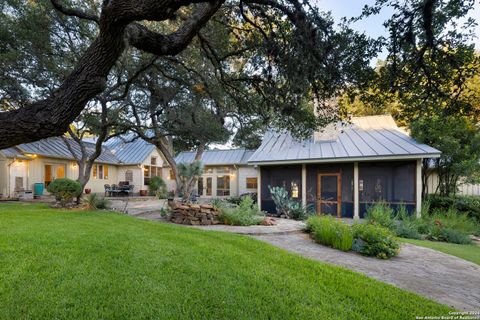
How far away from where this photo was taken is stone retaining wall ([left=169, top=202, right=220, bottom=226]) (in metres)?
9.29

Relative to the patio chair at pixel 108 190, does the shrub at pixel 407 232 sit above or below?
below

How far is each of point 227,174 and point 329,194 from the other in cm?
1260

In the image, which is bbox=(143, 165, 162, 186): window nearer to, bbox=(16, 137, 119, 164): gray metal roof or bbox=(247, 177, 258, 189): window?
bbox=(16, 137, 119, 164): gray metal roof

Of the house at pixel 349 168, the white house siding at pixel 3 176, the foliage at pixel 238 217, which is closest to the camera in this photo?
the foliage at pixel 238 217

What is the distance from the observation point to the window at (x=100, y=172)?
21484mm

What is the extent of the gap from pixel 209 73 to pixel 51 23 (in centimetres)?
603

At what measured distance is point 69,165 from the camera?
1991cm

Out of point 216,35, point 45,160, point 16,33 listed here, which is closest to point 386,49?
point 216,35

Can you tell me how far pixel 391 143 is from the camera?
42.0ft

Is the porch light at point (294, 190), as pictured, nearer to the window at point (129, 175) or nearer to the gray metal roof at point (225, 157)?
the gray metal roof at point (225, 157)

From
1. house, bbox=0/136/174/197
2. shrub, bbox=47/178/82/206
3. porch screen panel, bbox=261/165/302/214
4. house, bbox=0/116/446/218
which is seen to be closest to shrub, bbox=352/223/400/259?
house, bbox=0/116/446/218

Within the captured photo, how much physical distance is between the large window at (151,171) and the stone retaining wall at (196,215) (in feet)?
Result: 52.7

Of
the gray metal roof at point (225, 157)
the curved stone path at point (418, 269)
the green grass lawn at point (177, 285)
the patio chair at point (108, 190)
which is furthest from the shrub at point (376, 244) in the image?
the patio chair at point (108, 190)

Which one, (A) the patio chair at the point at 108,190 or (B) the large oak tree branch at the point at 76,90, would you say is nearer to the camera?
(B) the large oak tree branch at the point at 76,90
